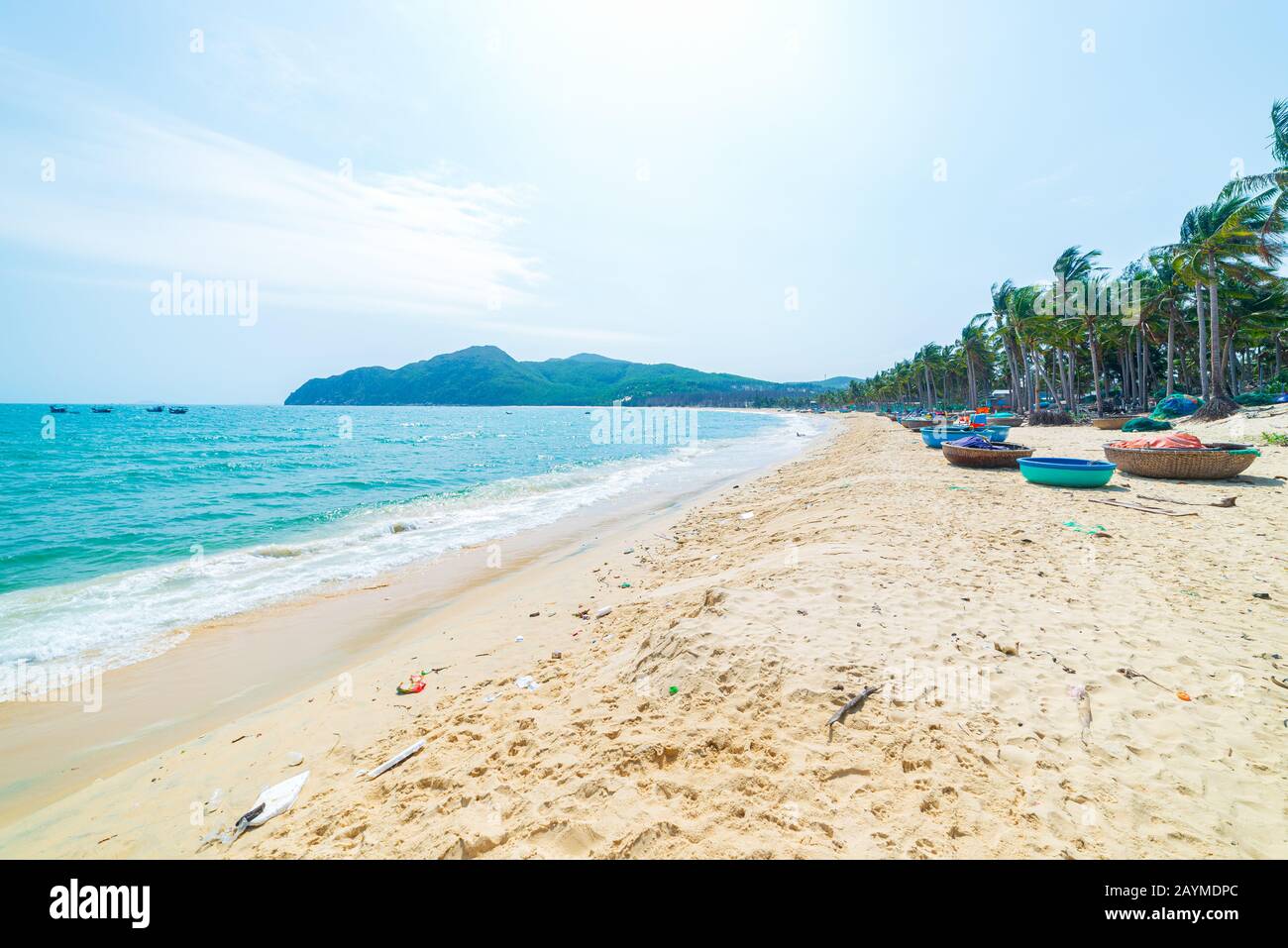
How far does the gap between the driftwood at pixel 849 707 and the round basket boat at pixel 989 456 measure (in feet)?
51.4

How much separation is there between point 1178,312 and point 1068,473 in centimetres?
4079

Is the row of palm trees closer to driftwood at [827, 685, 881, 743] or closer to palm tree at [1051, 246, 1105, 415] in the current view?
palm tree at [1051, 246, 1105, 415]

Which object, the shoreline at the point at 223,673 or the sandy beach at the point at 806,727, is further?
the shoreline at the point at 223,673

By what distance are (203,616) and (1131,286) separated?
175 ft

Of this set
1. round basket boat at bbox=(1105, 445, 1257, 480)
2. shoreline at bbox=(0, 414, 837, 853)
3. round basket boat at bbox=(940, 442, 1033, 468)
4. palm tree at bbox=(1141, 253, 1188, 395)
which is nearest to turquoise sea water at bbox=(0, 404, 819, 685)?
shoreline at bbox=(0, 414, 837, 853)

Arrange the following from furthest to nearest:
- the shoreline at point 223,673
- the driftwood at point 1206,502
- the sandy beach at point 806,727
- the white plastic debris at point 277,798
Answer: the driftwood at point 1206,502, the shoreline at point 223,673, the white plastic debris at point 277,798, the sandy beach at point 806,727

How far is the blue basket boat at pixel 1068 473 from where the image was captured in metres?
12.2

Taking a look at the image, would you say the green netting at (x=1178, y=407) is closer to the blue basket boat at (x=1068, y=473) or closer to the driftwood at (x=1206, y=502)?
the blue basket boat at (x=1068, y=473)

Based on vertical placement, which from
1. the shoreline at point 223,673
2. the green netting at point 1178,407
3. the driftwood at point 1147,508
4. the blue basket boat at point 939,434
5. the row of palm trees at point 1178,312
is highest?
the row of palm trees at point 1178,312

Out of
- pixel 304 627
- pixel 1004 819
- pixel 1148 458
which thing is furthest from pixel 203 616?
pixel 1148 458

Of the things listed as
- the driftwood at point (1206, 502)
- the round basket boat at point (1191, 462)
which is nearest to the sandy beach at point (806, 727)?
the driftwood at point (1206, 502)

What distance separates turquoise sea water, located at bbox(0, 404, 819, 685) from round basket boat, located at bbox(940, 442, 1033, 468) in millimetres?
12832

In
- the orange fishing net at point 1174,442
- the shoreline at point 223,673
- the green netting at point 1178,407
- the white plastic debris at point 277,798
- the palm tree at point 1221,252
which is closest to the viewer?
the white plastic debris at point 277,798

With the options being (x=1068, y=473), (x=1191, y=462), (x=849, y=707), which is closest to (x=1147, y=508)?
(x=1068, y=473)
